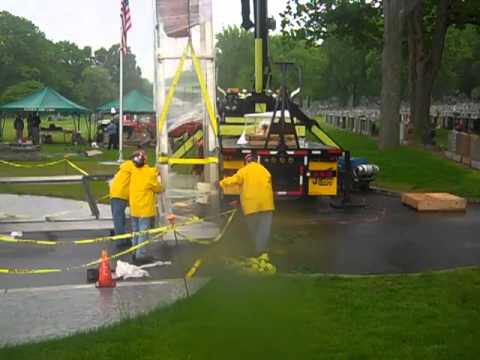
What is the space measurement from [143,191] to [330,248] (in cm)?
308

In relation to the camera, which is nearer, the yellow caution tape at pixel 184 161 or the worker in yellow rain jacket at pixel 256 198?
the worker in yellow rain jacket at pixel 256 198

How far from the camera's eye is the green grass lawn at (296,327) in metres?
6.36

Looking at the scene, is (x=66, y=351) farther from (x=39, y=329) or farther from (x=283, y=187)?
(x=283, y=187)

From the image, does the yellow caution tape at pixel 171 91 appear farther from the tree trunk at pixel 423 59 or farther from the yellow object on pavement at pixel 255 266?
the tree trunk at pixel 423 59

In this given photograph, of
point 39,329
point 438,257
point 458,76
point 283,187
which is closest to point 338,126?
point 458,76

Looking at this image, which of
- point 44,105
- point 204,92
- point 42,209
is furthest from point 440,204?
point 44,105

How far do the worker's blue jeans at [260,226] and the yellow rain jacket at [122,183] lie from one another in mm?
1898

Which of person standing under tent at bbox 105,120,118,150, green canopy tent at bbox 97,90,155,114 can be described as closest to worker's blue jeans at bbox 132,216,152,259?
person standing under tent at bbox 105,120,118,150

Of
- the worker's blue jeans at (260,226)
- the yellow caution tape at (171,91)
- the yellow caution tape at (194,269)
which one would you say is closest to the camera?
the yellow caution tape at (194,269)

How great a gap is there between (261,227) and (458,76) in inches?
3362

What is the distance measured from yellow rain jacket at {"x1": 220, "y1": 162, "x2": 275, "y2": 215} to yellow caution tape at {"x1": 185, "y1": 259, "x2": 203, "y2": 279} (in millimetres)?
1051

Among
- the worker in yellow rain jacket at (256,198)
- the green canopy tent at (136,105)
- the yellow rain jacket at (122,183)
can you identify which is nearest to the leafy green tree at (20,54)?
the green canopy tent at (136,105)

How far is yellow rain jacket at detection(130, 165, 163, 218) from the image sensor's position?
1105 centimetres

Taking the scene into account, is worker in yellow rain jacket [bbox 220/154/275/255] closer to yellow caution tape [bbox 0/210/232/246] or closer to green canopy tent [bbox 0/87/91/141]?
yellow caution tape [bbox 0/210/232/246]
